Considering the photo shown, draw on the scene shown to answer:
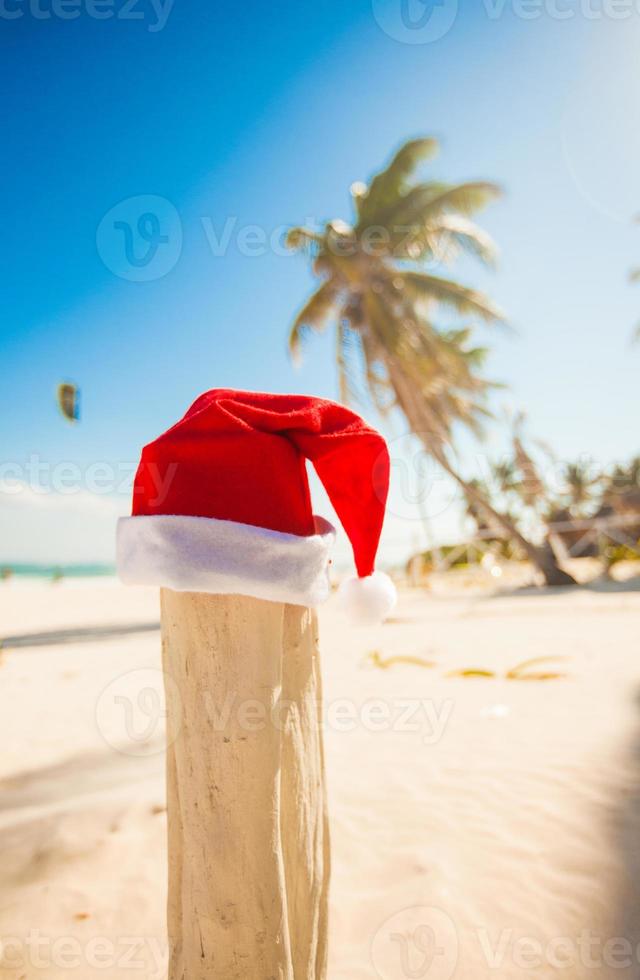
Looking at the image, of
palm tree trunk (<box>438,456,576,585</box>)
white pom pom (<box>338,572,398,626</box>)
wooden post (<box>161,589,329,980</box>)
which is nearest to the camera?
wooden post (<box>161,589,329,980</box>)

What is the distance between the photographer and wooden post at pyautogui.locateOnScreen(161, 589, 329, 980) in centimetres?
106

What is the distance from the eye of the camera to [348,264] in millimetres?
11219

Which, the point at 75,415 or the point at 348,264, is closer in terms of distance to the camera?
the point at 75,415

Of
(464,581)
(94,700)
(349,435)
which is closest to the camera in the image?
(349,435)

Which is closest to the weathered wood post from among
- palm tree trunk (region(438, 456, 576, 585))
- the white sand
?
the white sand

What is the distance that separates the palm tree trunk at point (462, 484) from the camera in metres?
11.1

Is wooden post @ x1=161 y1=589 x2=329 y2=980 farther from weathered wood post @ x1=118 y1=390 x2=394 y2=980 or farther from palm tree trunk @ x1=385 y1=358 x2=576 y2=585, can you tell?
palm tree trunk @ x1=385 y1=358 x2=576 y2=585

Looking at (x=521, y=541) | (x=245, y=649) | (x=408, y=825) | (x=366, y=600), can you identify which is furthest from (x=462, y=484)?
(x=245, y=649)

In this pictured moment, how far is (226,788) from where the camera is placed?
1069 millimetres

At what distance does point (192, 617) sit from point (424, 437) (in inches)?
414

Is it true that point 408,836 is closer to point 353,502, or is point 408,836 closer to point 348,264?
point 353,502

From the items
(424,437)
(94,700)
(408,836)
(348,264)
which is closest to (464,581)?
(424,437)

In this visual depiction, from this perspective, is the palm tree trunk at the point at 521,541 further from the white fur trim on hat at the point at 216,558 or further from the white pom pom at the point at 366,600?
the white fur trim on hat at the point at 216,558

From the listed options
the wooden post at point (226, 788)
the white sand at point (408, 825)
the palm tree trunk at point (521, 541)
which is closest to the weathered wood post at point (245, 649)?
the wooden post at point (226, 788)
